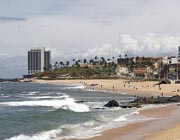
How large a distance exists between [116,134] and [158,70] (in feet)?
524

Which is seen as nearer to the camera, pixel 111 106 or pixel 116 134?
pixel 116 134

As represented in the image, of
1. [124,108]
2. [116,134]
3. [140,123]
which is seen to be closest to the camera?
[116,134]

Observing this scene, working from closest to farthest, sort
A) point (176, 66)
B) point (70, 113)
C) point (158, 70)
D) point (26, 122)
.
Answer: point (26, 122) < point (70, 113) < point (176, 66) < point (158, 70)

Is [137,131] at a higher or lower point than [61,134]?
higher

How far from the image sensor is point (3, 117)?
42.2 metres

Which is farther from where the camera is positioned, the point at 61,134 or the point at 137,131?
the point at 137,131

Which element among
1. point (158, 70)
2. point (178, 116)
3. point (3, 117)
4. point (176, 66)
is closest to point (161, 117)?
point (178, 116)

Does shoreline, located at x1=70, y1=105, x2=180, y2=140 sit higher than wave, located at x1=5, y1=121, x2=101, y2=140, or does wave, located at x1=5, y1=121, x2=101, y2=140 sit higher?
shoreline, located at x1=70, y1=105, x2=180, y2=140

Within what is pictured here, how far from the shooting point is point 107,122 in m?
36.5

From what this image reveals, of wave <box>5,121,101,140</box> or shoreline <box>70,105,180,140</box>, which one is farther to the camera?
wave <box>5,121,101,140</box>

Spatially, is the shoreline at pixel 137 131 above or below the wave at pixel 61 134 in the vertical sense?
above

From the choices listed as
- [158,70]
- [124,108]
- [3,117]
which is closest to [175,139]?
[3,117]

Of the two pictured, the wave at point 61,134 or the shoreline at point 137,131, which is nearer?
the shoreline at point 137,131

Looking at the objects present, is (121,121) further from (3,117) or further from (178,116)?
(3,117)
